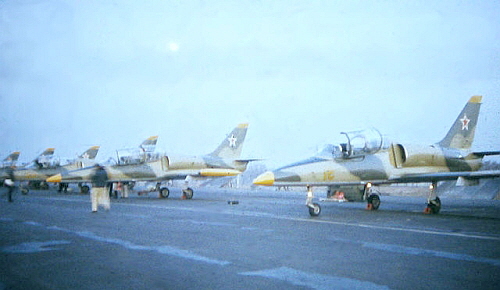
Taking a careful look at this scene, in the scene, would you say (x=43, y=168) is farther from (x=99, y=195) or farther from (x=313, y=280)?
(x=313, y=280)

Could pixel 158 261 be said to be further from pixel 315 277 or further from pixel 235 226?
pixel 235 226

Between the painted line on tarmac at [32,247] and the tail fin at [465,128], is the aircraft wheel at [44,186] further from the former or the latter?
the painted line on tarmac at [32,247]

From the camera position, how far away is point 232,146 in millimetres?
32125

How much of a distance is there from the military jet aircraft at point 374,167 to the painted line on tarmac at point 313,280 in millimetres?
7068

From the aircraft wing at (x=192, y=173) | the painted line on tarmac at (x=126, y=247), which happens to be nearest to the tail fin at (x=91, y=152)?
the aircraft wing at (x=192, y=173)

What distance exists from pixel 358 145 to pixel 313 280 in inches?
427

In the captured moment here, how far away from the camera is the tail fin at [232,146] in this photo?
1250 inches

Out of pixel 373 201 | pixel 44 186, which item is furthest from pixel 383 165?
A: pixel 44 186

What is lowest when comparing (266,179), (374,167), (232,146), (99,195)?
(99,195)

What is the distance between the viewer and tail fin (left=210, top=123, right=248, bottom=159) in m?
31.8

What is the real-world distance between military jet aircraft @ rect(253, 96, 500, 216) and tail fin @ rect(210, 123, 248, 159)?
14.7 meters

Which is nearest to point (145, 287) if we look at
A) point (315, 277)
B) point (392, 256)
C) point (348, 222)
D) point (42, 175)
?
point (315, 277)

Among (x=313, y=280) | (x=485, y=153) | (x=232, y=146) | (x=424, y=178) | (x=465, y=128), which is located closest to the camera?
(x=313, y=280)

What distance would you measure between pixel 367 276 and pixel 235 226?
6.08 m
